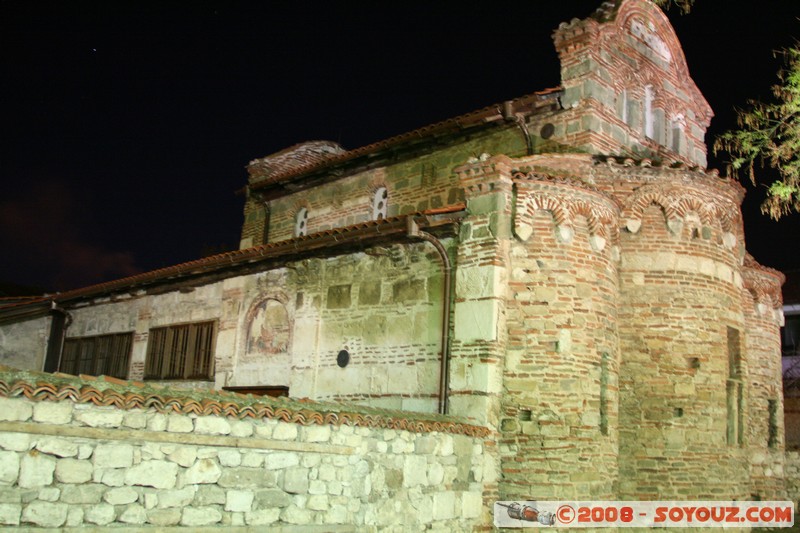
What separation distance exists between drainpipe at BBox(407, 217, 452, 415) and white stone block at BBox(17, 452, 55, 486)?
18.8 feet

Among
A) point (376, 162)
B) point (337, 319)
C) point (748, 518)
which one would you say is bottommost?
point (748, 518)

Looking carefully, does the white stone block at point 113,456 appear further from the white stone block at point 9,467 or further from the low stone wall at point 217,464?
the white stone block at point 9,467

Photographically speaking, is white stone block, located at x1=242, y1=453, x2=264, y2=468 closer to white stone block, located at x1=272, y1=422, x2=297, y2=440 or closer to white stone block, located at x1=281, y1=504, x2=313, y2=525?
white stone block, located at x1=272, y1=422, x2=297, y2=440

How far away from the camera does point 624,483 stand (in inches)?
436

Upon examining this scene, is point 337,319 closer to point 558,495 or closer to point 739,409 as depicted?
point 558,495

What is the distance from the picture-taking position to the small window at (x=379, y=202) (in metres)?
15.2

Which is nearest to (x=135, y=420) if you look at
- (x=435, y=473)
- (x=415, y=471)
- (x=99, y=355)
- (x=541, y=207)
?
(x=415, y=471)

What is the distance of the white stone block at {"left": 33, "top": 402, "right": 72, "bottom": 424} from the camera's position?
5.79 m

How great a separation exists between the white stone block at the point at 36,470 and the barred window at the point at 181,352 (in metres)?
8.77

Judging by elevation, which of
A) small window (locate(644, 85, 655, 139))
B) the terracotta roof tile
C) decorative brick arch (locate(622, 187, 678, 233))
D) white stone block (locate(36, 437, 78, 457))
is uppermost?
small window (locate(644, 85, 655, 139))

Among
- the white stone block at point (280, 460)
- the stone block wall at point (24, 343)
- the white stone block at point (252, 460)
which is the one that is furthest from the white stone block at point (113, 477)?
the stone block wall at point (24, 343)

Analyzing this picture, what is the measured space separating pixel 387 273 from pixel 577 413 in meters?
3.74

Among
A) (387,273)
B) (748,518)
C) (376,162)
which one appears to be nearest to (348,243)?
(387,273)

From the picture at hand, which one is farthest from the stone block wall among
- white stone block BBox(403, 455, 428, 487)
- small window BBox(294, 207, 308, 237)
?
white stone block BBox(403, 455, 428, 487)
